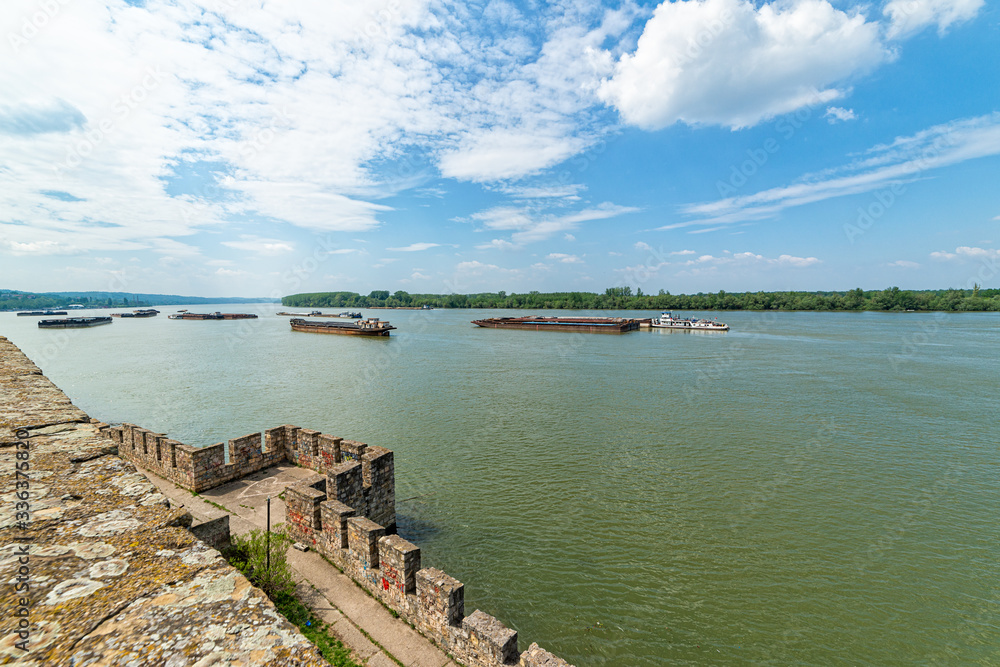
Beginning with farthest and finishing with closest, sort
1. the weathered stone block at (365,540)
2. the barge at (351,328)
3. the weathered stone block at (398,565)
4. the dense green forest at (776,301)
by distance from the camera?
the dense green forest at (776,301) < the barge at (351,328) < the weathered stone block at (365,540) < the weathered stone block at (398,565)

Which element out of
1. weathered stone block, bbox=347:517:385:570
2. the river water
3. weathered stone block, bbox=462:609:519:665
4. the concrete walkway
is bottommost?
the river water

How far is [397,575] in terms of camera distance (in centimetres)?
685

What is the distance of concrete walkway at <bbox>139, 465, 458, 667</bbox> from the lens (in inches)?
240

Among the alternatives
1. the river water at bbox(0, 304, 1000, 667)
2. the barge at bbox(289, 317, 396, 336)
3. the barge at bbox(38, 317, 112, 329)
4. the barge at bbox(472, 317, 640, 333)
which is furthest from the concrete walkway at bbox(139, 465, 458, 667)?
the barge at bbox(38, 317, 112, 329)

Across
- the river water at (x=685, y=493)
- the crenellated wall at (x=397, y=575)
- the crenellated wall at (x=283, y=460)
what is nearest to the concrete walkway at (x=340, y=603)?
the crenellated wall at (x=397, y=575)

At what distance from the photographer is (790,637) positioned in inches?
309

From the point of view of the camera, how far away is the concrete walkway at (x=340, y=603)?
6090 mm

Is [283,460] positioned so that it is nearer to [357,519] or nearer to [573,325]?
[357,519]

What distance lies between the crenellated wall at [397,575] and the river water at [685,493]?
220 centimetres

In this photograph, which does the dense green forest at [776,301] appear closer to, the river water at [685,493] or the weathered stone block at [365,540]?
the river water at [685,493]

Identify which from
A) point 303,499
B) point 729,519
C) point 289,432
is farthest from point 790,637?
point 289,432

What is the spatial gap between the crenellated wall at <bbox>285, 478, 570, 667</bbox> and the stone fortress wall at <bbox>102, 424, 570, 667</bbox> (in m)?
0.01

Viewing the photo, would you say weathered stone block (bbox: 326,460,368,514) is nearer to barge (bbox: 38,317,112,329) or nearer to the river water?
the river water

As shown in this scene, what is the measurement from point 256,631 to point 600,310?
482ft
